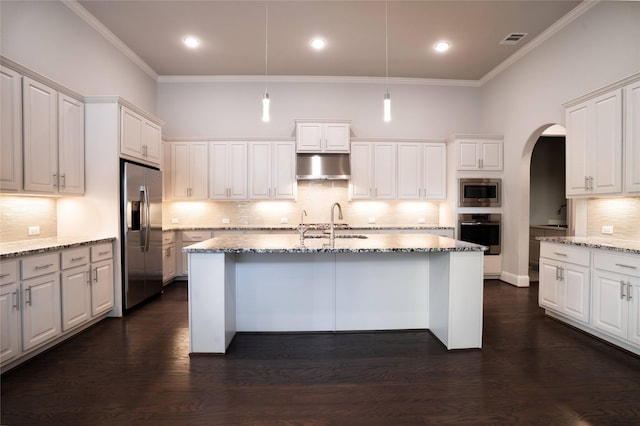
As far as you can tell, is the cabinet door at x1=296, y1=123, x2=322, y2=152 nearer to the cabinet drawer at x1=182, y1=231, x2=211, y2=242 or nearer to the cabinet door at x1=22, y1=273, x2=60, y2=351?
the cabinet drawer at x1=182, y1=231, x2=211, y2=242

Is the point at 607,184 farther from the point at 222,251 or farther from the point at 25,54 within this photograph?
the point at 25,54

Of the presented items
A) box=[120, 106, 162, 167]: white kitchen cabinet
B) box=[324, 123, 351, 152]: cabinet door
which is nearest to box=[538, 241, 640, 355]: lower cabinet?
box=[324, 123, 351, 152]: cabinet door

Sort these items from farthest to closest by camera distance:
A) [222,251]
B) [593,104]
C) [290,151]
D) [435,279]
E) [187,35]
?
[290,151] → [187,35] → [593,104] → [435,279] → [222,251]

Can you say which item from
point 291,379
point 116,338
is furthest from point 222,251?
point 116,338

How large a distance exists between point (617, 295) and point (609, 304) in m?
0.13

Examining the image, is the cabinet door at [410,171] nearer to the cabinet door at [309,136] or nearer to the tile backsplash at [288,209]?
the tile backsplash at [288,209]

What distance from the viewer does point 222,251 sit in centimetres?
274

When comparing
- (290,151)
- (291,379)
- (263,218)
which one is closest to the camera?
(291,379)

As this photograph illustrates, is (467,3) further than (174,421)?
Yes

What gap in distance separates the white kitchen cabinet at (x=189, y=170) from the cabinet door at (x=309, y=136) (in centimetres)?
173

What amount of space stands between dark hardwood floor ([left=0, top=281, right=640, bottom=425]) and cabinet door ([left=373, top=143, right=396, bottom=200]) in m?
3.12

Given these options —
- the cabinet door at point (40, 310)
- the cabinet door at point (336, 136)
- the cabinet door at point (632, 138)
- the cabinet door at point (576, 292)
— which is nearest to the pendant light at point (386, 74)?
the cabinet door at point (336, 136)

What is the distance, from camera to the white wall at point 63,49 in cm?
318

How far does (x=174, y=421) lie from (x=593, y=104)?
481 cm
